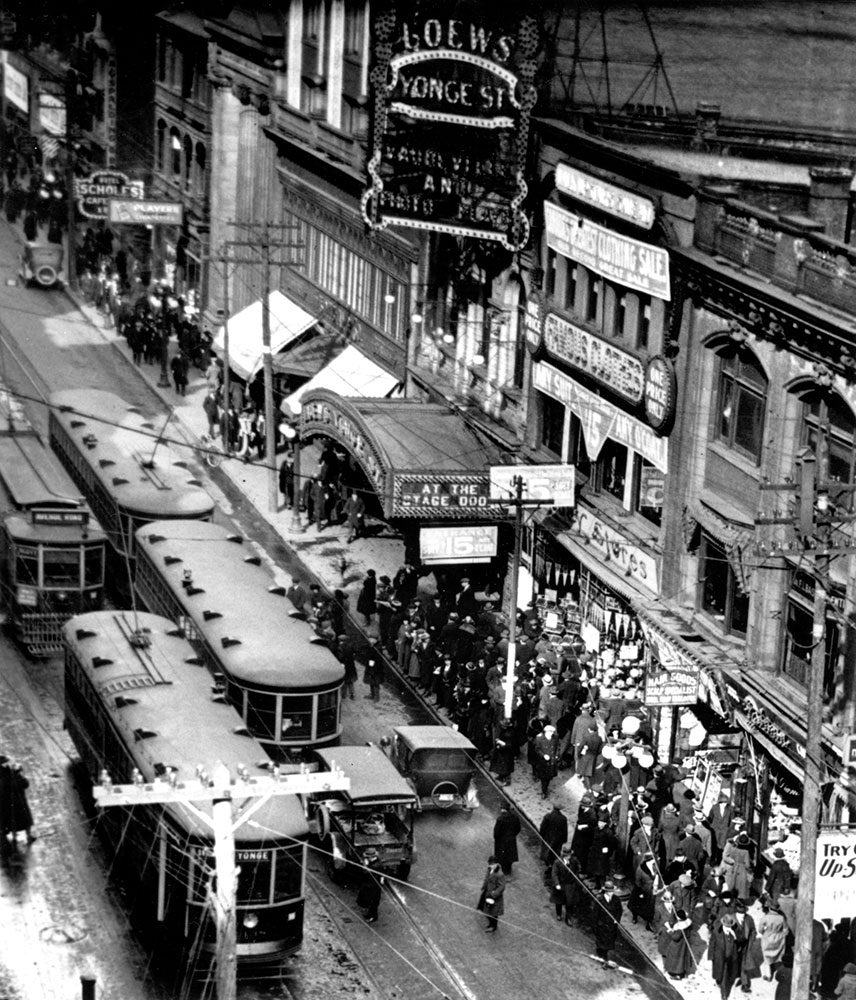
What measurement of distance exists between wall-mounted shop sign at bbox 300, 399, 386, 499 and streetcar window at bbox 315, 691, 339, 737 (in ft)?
33.9

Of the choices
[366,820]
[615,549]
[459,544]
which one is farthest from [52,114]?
[366,820]

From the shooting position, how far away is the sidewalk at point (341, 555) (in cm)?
3600

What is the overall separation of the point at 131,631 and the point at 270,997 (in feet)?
30.5

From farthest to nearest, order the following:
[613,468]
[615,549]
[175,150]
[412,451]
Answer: [175,150] < [412,451] < [613,468] < [615,549]

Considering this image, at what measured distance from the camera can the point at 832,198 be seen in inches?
1738

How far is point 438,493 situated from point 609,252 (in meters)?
7.22

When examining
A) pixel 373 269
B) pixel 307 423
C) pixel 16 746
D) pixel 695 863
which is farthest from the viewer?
pixel 373 269

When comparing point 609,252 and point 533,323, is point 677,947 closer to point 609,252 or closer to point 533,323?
point 609,252

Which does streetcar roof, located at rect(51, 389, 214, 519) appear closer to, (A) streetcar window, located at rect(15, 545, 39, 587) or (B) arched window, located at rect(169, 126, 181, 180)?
(A) streetcar window, located at rect(15, 545, 39, 587)

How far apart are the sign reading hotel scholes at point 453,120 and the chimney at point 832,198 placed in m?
9.85

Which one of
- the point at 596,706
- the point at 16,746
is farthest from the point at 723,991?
the point at 16,746

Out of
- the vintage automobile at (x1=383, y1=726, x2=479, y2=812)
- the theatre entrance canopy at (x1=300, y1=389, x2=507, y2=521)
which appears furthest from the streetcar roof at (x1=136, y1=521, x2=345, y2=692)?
the theatre entrance canopy at (x1=300, y1=389, x2=507, y2=521)

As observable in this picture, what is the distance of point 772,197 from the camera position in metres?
48.2

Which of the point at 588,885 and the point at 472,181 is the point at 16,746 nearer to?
the point at 588,885
